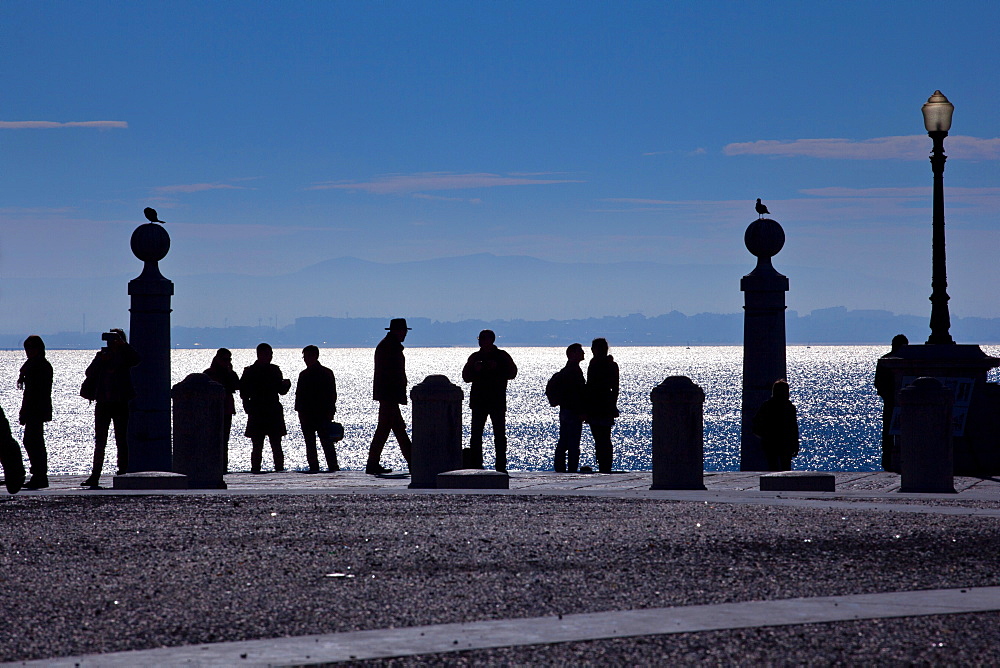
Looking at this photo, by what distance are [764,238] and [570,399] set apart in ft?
14.2

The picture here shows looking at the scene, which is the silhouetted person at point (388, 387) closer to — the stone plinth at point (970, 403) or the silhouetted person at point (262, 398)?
the silhouetted person at point (262, 398)

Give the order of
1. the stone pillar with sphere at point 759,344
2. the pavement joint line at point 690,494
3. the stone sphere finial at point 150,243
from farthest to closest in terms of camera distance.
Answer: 1. the stone sphere finial at point 150,243
2. the stone pillar with sphere at point 759,344
3. the pavement joint line at point 690,494

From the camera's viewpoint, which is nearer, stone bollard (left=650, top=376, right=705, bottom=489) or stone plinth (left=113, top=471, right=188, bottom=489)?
stone bollard (left=650, top=376, right=705, bottom=489)

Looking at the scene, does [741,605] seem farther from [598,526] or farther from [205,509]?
[205,509]

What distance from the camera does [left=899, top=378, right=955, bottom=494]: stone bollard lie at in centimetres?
1296

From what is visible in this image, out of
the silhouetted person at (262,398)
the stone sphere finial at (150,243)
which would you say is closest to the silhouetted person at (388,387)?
the silhouetted person at (262,398)

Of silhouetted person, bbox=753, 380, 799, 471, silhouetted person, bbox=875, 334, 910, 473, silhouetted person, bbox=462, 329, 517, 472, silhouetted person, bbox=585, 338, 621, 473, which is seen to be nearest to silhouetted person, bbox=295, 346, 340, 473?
silhouetted person, bbox=462, 329, 517, 472

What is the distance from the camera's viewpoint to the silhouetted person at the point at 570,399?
16.3 m

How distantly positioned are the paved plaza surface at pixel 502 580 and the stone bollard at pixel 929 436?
0.74m

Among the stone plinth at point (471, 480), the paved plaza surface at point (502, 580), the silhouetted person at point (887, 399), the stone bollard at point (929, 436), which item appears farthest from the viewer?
the silhouetted person at point (887, 399)

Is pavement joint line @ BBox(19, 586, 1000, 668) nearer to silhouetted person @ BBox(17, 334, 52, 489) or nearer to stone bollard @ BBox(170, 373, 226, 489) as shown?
stone bollard @ BBox(170, 373, 226, 489)

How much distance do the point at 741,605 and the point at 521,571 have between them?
1540mm

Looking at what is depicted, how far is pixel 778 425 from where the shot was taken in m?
15.3

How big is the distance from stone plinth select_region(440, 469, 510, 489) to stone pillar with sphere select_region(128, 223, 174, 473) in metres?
5.24
